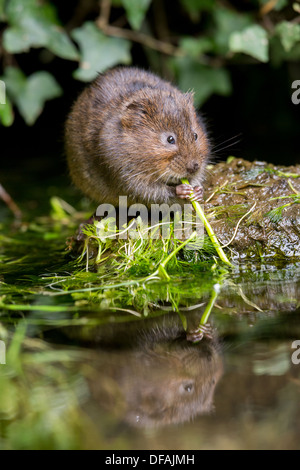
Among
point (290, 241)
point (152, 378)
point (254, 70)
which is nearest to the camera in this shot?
point (152, 378)

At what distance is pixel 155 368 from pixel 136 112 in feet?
8.33

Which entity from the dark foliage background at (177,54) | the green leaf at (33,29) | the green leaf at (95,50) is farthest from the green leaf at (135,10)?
the green leaf at (33,29)

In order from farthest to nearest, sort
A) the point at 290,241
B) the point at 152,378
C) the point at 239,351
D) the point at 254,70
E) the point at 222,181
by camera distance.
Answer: the point at 254,70
the point at 222,181
the point at 290,241
the point at 239,351
the point at 152,378

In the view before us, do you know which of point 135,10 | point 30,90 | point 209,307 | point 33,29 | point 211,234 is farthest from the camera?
point 30,90

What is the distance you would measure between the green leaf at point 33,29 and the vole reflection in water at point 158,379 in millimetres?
5001

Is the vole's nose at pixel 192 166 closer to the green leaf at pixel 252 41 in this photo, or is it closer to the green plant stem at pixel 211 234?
the green plant stem at pixel 211 234

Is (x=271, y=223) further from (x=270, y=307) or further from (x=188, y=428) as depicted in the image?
(x=188, y=428)

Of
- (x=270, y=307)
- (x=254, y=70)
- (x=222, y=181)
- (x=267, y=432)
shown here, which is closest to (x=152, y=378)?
(x=267, y=432)

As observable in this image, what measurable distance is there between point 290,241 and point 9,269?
208 cm

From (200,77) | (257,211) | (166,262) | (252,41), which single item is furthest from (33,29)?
(166,262)

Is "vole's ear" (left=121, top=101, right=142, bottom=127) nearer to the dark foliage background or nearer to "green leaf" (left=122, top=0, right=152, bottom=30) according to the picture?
the dark foliage background

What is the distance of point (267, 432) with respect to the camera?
6.76 feet

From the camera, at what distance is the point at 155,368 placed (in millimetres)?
2568

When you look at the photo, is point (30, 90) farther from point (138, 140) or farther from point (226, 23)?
point (138, 140)
